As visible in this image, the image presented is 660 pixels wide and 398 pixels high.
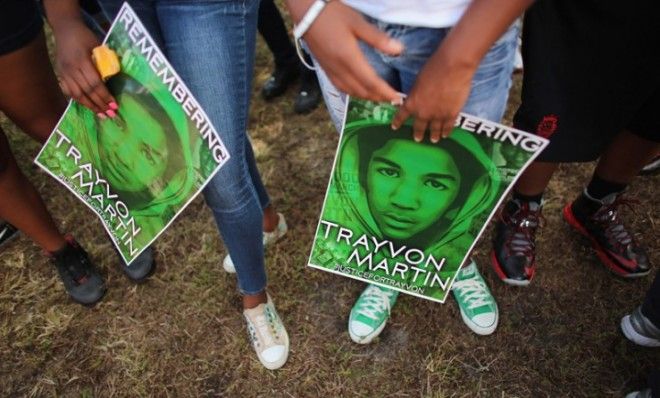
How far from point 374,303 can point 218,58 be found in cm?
89

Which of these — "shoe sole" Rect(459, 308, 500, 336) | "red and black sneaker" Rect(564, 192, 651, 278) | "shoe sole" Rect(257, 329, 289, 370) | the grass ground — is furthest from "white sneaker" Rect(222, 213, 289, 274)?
"red and black sneaker" Rect(564, 192, 651, 278)

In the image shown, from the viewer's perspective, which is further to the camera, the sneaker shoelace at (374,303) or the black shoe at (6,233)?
the black shoe at (6,233)

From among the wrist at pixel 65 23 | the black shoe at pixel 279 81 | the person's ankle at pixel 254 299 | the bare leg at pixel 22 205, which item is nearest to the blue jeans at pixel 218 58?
Result: the wrist at pixel 65 23

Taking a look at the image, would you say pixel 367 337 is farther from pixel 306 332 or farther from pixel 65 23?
pixel 65 23

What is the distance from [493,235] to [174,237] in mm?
1144

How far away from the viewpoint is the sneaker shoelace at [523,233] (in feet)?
4.89

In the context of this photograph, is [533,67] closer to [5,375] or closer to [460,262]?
[460,262]

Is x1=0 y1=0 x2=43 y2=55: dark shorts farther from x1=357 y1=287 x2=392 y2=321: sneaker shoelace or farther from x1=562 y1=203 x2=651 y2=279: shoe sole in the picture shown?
x1=562 y1=203 x2=651 y2=279: shoe sole

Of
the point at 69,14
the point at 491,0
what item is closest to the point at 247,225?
the point at 69,14

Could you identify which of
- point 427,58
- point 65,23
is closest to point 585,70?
point 427,58

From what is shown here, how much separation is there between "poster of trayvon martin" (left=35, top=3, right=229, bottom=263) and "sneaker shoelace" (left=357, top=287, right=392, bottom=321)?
0.69 metres

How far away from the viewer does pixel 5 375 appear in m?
1.53

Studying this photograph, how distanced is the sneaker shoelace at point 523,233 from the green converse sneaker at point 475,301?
137 mm

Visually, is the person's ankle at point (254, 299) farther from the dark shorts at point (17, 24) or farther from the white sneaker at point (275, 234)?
the dark shorts at point (17, 24)
